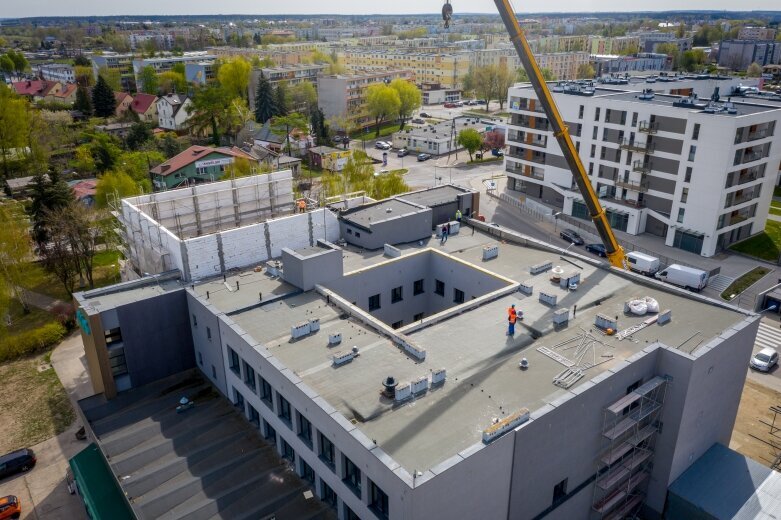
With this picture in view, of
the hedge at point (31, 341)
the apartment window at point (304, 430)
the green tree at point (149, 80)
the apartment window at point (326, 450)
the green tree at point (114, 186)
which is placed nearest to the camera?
the apartment window at point (326, 450)

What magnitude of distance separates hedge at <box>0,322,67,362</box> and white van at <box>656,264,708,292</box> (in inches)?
2249

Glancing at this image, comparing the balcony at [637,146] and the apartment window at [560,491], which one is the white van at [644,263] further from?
the apartment window at [560,491]

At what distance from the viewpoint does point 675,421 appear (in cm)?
2809

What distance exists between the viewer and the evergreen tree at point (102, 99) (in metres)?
132

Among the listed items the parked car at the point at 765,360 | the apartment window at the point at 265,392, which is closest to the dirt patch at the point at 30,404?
the apartment window at the point at 265,392

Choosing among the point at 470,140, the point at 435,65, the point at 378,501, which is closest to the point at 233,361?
the point at 378,501

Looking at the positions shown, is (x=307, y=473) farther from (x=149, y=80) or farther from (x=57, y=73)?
(x=57, y=73)

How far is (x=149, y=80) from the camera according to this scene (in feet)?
507

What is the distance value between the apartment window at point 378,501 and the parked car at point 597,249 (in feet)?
159

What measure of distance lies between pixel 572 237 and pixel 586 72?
5081 inches

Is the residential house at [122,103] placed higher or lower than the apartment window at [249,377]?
higher

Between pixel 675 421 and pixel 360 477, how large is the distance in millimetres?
16006

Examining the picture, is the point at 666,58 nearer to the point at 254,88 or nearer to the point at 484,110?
the point at 484,110

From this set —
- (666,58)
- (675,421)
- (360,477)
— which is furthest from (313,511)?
(666,58)
